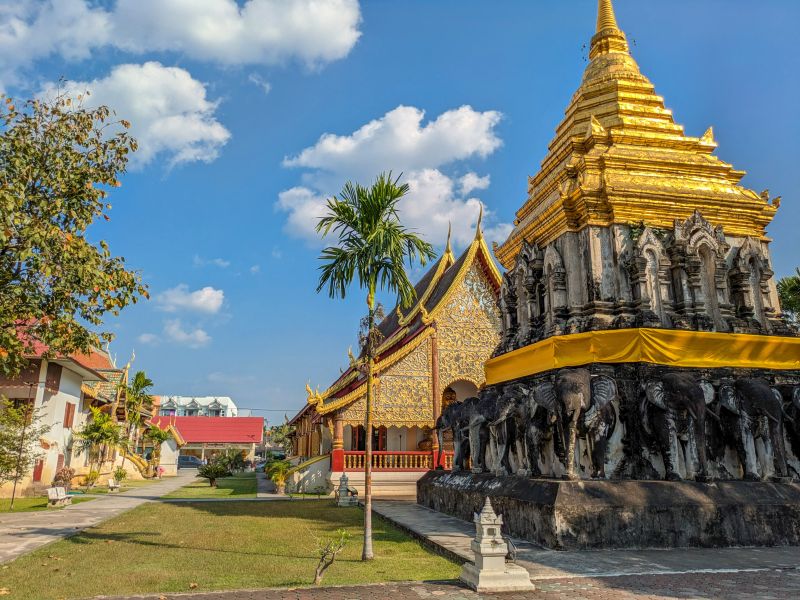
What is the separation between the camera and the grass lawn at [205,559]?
5.86 m

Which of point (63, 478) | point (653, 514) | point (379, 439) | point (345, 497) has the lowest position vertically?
point (345, 497)

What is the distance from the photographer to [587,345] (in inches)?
354

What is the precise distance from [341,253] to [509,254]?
211 inches

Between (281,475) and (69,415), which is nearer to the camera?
(281,475)

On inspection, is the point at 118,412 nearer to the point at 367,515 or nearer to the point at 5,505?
the point at 5,505

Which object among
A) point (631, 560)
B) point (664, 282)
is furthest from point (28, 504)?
point (664, 282)

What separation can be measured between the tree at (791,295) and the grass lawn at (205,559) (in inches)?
611

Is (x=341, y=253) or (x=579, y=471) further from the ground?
(x=341, y=253)

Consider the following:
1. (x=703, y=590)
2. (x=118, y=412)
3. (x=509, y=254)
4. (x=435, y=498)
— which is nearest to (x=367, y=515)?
(x=703, y=590)

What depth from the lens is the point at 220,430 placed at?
178 feet

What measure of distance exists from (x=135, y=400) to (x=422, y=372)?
22.1 m

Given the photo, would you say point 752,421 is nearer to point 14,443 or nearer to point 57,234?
point 57,234

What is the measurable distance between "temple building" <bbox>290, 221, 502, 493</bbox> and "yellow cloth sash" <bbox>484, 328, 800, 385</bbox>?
8.73 metres

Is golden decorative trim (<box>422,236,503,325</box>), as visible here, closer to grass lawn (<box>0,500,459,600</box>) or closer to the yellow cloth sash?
grass lawn (<box>0,500,459,600</box>)
